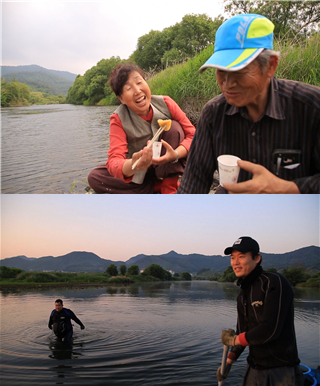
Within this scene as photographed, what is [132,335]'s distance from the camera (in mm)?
2451

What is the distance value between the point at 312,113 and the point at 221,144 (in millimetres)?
511

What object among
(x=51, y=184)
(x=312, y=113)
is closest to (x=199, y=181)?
(x=312, y=113)

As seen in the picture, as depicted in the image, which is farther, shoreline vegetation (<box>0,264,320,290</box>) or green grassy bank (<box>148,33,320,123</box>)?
green grassy bank (<box>148,33,320,123</box>)

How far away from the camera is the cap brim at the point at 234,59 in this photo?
1.63 m

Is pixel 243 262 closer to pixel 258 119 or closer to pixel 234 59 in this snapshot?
pixel 258 119

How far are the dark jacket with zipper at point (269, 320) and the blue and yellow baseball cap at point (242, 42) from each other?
4.14ft

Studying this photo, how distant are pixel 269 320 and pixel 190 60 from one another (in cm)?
231

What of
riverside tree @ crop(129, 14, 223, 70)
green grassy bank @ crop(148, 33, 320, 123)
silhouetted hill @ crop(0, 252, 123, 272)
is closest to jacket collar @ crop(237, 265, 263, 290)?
silhouetted hill @ crop(0, 252, 123, 272)

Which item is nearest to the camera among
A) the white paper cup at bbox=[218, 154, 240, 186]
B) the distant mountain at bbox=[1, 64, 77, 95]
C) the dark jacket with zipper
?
the white paper cup at bbox=[218, 154, 240, 186]

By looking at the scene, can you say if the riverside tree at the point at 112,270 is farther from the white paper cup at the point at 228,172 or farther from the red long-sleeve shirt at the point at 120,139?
the white paper cup at the point at 228,172

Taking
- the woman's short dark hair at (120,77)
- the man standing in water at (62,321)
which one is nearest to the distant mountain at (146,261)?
the man standing in water at (62,321)

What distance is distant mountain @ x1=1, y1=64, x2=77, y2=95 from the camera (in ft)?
11.0

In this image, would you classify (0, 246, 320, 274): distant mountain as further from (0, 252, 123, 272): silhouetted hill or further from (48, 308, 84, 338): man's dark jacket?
(48, 308, 84, 338): man's dark jacket

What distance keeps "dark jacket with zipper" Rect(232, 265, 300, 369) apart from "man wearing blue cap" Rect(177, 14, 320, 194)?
0.62 meters
